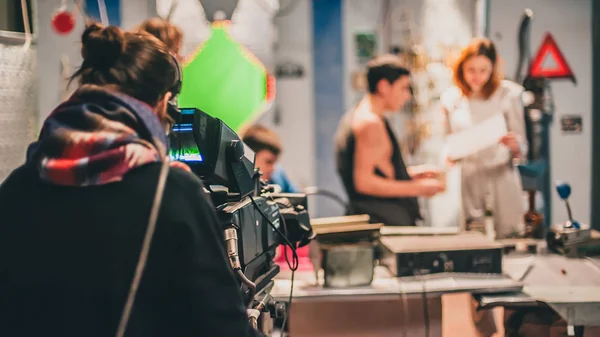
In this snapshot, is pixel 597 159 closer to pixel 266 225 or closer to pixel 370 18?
pixel 370 18

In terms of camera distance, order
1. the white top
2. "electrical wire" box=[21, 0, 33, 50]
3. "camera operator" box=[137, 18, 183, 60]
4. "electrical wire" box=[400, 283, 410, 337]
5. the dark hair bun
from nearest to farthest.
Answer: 1. the dark hair bun
2. "electrical wire" box=[400, 283, 410, 337]
3. "electrical wire" box=[21, 0, 33, 50]
4. "camera operator" box=[137, 18, 183, 60]
5. the white top

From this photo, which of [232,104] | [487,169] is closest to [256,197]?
[487,169]

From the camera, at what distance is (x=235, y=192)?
4.77ft

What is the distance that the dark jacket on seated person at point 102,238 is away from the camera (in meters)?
0.98

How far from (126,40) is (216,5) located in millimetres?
3818

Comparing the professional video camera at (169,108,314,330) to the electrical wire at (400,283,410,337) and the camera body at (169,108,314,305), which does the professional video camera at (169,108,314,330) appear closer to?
the camera body at (169,108,314,305)

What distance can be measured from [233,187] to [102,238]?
503mm

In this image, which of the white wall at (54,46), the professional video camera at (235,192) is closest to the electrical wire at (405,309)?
the professional video camera at (235,192)

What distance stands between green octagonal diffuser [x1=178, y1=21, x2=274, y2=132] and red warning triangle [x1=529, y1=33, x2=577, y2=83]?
6.17 ft

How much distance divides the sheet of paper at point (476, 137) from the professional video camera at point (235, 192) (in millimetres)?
1543

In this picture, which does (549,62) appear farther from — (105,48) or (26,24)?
(105,48)

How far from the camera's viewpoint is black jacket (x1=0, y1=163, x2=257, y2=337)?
0.98m

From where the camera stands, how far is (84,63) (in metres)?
1.11

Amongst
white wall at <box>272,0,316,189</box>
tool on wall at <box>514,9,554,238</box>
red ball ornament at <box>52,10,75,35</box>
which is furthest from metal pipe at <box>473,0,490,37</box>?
red ball ornament at <box>52,10,75,35</box>
